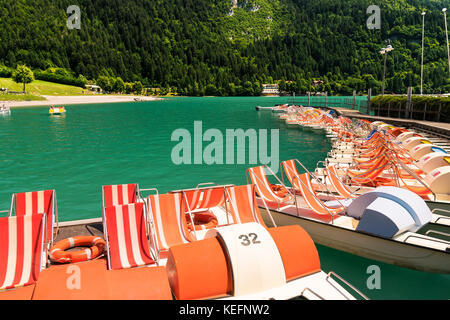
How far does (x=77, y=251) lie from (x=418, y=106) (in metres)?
30.6

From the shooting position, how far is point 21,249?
4.77m

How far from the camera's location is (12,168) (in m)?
17.8

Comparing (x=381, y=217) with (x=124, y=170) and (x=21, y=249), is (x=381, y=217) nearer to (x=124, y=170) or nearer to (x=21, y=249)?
(x=21, y=249)

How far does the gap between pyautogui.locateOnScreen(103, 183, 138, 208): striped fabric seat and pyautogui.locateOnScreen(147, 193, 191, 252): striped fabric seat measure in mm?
1100

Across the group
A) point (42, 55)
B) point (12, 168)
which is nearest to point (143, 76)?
point (42, 55)

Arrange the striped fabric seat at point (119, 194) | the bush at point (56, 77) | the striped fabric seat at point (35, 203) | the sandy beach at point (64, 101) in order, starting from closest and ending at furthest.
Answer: the striped fabric seat at point (35, 203)
the striped fabric seat at point (119, 194)
the sandy beach at point (64, 101)
the bush at point (56, 77)

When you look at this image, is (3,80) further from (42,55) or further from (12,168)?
(12,168)

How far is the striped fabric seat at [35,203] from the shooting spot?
629 centimetres

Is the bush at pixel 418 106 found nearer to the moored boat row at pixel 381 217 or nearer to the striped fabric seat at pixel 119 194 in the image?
the moored boat row at pixel 381 217

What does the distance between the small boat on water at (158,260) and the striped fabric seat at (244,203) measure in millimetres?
990

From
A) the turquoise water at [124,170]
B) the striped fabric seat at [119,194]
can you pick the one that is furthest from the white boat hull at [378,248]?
the striped fabric seat at [119,194]

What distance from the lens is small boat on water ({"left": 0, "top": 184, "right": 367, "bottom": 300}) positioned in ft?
12.0

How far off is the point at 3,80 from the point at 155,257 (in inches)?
4727

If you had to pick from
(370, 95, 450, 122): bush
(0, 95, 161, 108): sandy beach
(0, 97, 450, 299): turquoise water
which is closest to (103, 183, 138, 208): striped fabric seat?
(0, 97, 450, 299): turquoise water
